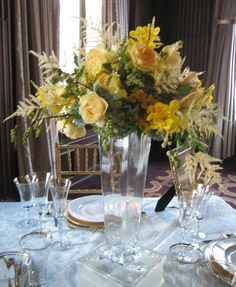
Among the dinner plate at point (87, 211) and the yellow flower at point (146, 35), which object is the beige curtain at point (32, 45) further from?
the yellow flower at point (146, 35)

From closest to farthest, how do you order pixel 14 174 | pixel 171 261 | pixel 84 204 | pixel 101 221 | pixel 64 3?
1. pixel 171 261
2. pixel 101 221
3. pixel 84 204
4. pixel 14 174
5. pixel 64 3

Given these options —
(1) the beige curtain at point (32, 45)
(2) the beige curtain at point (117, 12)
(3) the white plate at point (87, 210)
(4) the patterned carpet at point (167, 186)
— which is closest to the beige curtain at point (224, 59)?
(4) the patterned carpet at point (167, 186)

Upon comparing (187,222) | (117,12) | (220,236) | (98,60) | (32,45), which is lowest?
(220,236)

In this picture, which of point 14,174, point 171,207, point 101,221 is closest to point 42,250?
point 101,221

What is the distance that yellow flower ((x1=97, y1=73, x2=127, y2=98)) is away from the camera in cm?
81

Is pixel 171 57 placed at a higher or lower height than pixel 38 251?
higher

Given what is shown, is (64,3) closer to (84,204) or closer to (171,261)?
(84,204)

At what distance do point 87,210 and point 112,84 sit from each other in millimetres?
648

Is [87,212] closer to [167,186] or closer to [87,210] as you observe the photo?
[87,210]

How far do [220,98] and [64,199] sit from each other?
3.72 meters

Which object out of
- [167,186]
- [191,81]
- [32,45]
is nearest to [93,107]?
[191,81]

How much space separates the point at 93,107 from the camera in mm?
796

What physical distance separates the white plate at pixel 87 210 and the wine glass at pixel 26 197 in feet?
0.49

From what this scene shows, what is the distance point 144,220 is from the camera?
51.0 inches
